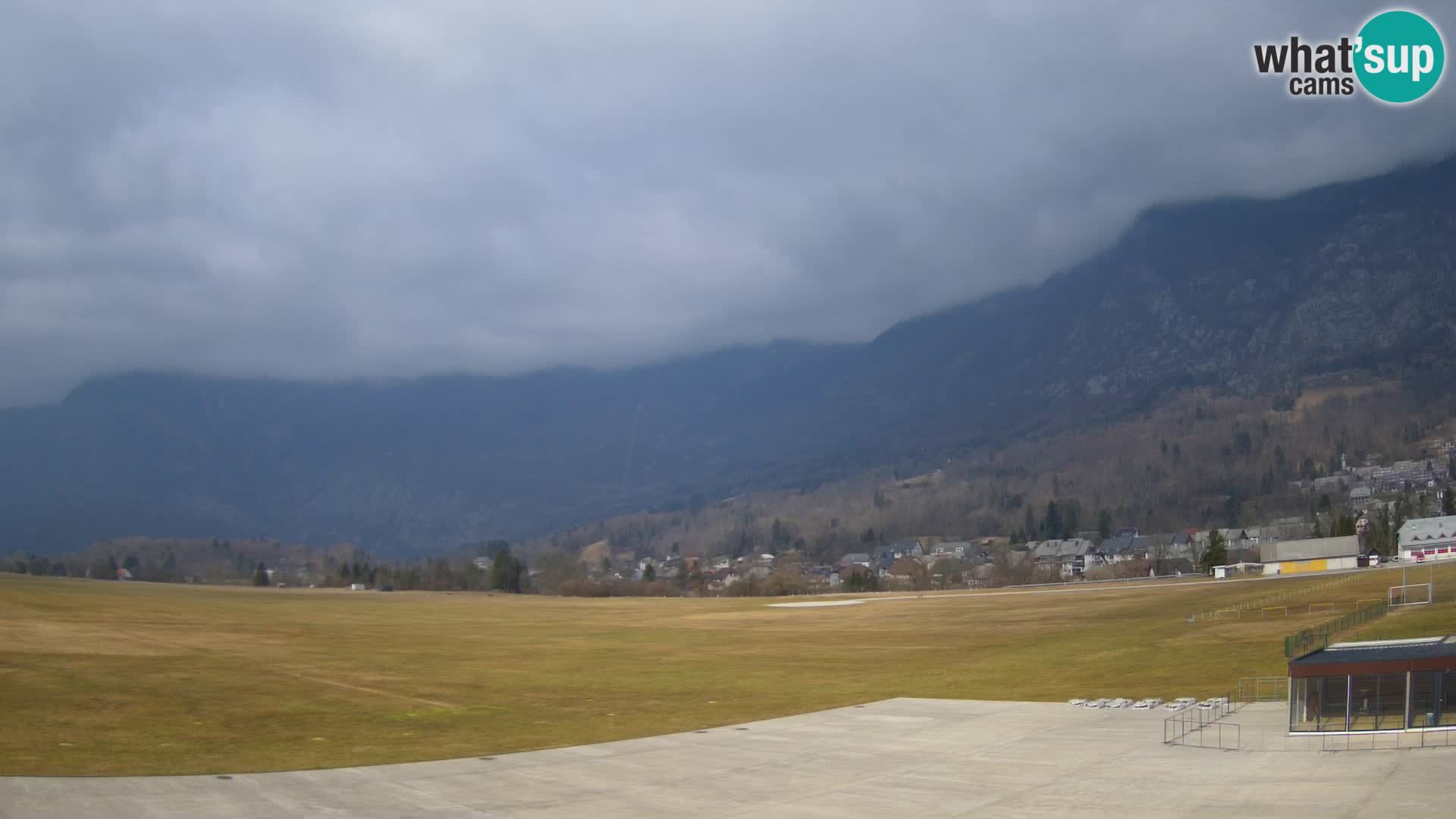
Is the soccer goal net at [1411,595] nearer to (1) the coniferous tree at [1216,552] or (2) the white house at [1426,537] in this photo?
(2) the white house at [1426,537]

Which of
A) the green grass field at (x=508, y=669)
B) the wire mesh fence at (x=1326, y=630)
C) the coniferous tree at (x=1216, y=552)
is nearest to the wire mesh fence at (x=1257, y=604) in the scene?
the green grass field at (x=508, y=669)

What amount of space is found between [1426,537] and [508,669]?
116 metres

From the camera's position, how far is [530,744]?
132ft

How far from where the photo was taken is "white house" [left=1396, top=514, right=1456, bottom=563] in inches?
4990

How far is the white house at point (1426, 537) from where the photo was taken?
416 feet

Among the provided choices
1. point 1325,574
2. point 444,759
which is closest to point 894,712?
point 444,759

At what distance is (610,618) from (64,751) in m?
82.9

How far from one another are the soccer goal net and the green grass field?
7.33ft

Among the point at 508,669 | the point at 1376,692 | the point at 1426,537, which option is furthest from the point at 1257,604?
the point at 1426,537

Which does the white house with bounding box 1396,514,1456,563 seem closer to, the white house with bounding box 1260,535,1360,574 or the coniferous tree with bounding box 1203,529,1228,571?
the white house with bounding box 1260,535,1360,574

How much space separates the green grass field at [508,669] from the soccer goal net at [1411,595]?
7.33 ft

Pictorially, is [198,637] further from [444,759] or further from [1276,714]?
[1276,714]

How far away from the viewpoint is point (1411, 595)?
75.2 m

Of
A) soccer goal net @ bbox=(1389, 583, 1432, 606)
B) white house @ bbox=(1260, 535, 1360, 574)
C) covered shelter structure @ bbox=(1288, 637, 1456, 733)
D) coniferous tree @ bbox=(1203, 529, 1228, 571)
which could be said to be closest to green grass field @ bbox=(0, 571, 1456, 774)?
soccer goal net @ bbox=(1389, 583, 1432, 606)
